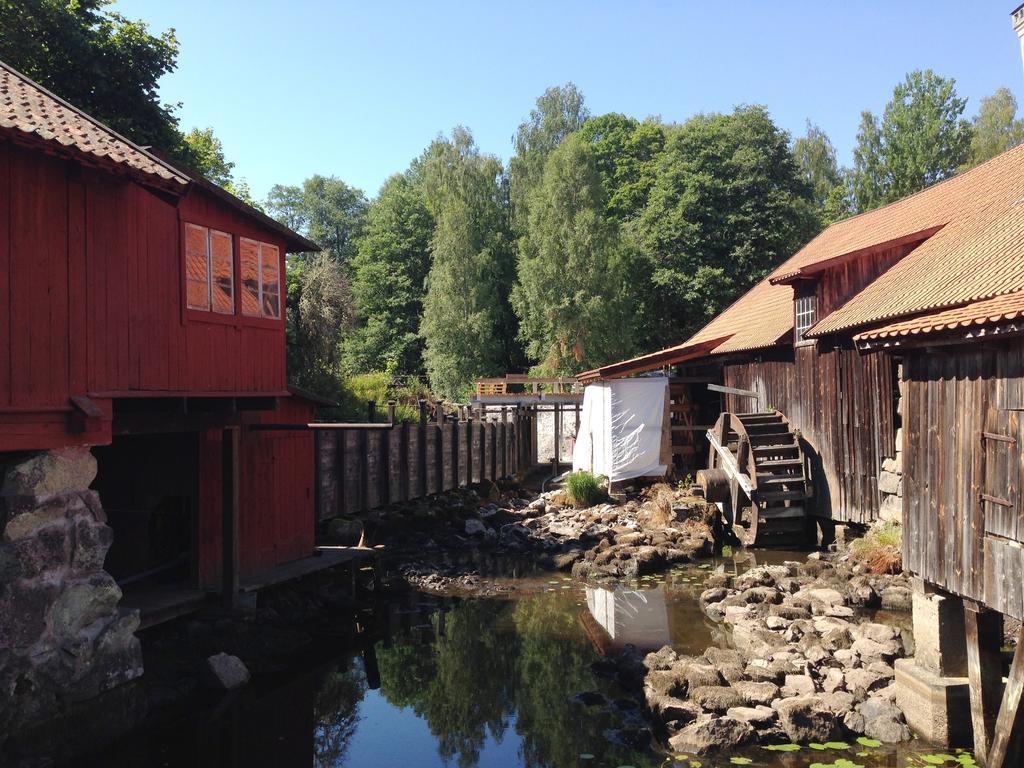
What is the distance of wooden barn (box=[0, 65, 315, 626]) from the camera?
7.28 metres

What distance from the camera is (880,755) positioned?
6.87 m

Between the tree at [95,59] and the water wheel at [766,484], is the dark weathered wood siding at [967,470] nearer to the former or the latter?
the water wheel at [766,484]

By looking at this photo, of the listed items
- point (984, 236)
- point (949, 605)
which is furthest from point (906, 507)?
point (984, 236)

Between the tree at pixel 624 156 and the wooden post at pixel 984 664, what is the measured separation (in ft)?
113

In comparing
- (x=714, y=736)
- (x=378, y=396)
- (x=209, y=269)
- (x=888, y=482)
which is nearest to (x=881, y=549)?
(x=888, y=482)

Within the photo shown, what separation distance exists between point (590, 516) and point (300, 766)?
36.5ft

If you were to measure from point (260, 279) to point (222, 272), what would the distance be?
28.6 inches

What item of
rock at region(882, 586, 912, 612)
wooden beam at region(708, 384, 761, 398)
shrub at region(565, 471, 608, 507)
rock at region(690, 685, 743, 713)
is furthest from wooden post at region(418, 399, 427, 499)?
rock at region(690, 685, 743, 713)

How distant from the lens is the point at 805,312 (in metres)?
15.9

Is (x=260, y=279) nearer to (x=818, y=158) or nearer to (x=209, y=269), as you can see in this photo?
(x=209, y=269)

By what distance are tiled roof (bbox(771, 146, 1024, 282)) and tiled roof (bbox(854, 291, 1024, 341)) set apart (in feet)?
18.8

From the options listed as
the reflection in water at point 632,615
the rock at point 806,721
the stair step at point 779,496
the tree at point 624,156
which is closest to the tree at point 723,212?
the tree at point 624,156

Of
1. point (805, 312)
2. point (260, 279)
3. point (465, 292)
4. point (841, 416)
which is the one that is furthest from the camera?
point (465, 292)

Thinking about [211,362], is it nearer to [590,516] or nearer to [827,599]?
[827,599]
